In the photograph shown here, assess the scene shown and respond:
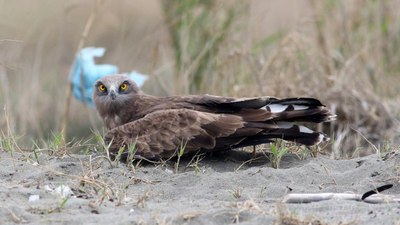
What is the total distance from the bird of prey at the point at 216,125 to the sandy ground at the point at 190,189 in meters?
0.13

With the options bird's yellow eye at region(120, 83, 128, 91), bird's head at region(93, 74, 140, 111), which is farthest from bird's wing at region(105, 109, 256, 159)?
bird's yellow eye at region(120, 83, 128, 91)

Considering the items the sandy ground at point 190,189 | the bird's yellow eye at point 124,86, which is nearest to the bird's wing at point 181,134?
the sandy ground at point 190,189

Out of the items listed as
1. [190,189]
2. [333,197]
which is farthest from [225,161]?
[333,197]

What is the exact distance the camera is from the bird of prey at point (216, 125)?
18.0ft

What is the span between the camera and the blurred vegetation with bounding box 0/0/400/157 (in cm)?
843

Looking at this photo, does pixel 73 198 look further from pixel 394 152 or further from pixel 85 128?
pixel 85 128

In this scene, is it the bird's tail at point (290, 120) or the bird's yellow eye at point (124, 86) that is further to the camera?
the bird's yellow eye at point (124, 86)

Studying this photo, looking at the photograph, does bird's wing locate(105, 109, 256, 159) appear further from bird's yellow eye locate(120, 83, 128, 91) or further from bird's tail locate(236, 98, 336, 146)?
bird's yellow eye locate(120, 83, 128, 91)

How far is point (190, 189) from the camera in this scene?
15.8 ft

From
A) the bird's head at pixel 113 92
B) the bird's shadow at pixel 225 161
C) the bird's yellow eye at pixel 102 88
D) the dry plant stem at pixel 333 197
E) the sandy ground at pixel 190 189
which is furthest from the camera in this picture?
the bird's yellow eye at pixel 102 88

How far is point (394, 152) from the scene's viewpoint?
536cm

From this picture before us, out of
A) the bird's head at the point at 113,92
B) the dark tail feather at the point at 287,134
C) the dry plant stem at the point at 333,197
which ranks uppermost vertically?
the bird's head at the point at 113,92

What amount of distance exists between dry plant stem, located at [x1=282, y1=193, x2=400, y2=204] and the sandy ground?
0.06m

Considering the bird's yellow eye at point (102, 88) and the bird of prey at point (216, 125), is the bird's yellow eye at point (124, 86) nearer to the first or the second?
the bird's yellow eye at point (102, 88)
